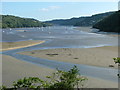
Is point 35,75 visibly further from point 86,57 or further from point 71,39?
point 71,39

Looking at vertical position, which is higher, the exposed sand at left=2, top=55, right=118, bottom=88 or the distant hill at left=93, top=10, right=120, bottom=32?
the distant hill at left=93, top=10, right=120, bottom=32

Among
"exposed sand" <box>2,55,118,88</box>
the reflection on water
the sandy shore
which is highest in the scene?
the reflection on water

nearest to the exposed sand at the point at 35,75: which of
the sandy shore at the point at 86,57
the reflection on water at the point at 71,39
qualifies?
the sandy shore at the point at 86,57

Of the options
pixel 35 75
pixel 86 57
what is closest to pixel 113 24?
pixel 86 57

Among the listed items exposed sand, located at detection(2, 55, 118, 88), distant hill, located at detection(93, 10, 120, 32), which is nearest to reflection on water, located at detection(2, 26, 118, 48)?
exposed sand, located at detection(2, 55, 118, 88)

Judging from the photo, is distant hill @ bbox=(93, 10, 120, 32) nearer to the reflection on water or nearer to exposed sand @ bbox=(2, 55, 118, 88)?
the reflection on water

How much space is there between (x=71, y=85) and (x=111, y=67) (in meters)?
15.6

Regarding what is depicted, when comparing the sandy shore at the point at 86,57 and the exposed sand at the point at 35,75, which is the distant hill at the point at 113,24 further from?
the exposed sand at the point at 35,75

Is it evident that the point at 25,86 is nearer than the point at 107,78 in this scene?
Yes

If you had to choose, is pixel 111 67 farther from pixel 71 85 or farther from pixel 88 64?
pixel 71 85

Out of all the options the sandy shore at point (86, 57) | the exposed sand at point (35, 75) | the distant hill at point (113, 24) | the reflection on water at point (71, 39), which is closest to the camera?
Answer: the exposed sand at point (35, 75)

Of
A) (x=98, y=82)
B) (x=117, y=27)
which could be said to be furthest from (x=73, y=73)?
(x=117, y=27)

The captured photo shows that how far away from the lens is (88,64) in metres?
24.9

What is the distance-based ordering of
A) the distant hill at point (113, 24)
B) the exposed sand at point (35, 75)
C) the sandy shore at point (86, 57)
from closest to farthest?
the exposed sand at point (35, 75)
the sandy shore at point (86, 57)
the distant hill at point (113, 24)
